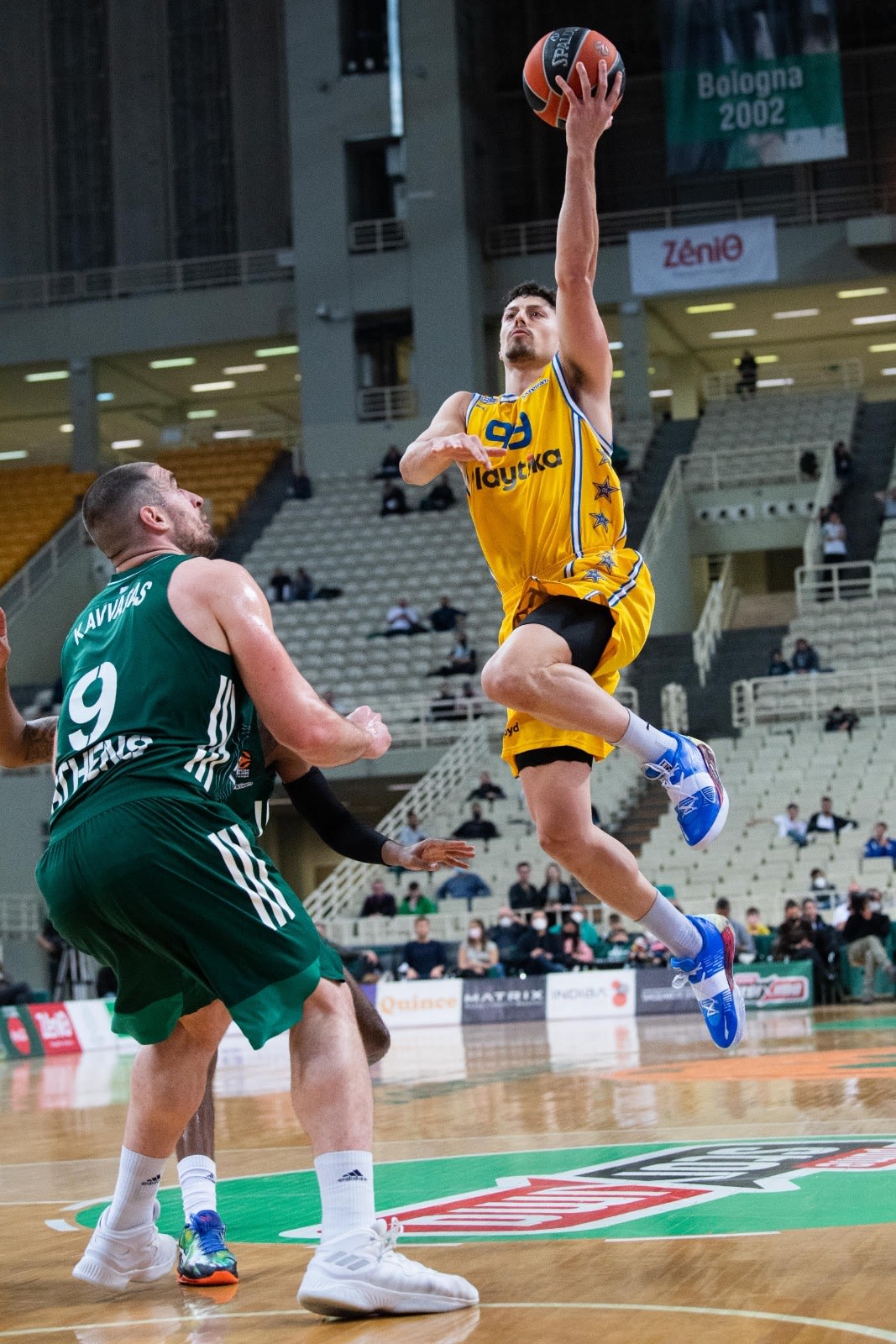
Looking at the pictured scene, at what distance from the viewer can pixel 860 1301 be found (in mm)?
3377

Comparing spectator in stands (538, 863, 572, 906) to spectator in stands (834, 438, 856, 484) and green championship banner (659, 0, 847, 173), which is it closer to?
spectator in stands (834, 438, 856, 484)

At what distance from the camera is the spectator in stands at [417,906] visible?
20.2 meters

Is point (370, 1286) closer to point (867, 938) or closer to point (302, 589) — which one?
point (867, 938)

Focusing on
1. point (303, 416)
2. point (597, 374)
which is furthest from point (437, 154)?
point (597, 374)

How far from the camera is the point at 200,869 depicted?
373cm

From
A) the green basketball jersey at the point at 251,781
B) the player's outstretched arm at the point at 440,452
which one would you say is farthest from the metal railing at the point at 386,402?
the green basketball jersey at the point at 251,781

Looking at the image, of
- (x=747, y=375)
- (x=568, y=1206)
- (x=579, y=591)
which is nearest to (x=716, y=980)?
(x=568, y=1206)

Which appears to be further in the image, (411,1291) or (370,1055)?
(370,1055)

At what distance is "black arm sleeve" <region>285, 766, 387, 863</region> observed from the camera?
4.65 meters

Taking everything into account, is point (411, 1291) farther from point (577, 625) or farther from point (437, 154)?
point (437, 154)

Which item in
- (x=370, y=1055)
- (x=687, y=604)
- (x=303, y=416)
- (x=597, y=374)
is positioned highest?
(x=303, y=416)

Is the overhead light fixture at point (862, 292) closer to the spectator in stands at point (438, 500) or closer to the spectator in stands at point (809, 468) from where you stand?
the spectator in stands at point (809, 468)

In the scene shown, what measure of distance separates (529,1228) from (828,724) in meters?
18.1

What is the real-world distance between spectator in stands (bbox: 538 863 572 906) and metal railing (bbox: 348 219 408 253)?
14.6 metres
